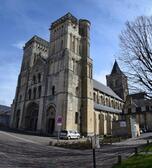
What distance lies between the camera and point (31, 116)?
4691cm

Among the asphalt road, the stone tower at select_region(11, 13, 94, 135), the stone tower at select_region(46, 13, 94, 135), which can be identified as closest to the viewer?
the asphalt road

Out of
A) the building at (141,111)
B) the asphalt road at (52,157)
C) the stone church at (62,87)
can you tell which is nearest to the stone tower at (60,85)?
the stone church at (62,87)

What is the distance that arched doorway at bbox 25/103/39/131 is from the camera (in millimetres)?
45656

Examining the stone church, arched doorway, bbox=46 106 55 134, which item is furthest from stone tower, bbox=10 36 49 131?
arched doorway, bbox=46 106 55 134

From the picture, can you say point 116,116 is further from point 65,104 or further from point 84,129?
point 65,104

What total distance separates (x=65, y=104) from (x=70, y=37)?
53.7ft

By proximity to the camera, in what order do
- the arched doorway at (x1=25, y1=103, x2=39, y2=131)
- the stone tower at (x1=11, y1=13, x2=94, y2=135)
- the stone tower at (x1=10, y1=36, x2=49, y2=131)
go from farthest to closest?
the arched doorway at (x1=25, y1=103, x2=39, y2=131)
the stone tower at (x1=10, y1=36, x2=49, y2=131)
the stone tower at (x1=11, y1=13, x2=94, y2=135)

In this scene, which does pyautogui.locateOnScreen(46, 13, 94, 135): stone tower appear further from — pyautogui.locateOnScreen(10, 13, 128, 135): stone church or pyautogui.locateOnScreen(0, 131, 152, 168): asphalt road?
pyautogui.locateOnScreen(0, 131, 152, 168): asphalt road

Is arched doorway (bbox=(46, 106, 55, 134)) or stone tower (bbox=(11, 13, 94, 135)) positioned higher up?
stone tower (bbox=(11, 13, 94, 135))

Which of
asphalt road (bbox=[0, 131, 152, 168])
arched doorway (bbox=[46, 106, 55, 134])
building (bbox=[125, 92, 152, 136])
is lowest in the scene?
asphalt road (bbox=[0, 131, 152, 168])

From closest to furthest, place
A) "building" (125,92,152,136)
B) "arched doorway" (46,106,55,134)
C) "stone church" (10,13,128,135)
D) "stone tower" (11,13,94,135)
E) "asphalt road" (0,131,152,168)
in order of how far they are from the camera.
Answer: "asphalt road" (0,131,152,168)
"stone tower" (11,13,94,135)
"stone church" (10,13,128,135)
"arched doorway" (46,106,55,134)
"building" (125,92,152,136)

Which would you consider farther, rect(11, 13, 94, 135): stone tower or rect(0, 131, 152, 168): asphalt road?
rect(11, 13, 94, 135): stone tower

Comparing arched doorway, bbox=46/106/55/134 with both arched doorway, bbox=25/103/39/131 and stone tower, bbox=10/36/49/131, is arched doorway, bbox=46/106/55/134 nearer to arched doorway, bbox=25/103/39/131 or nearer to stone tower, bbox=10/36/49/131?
stone tower, bbox=10/36/49/131

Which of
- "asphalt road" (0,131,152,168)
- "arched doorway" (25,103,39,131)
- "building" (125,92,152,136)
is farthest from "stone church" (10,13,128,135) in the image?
"asphalt road" (0,131,152,168)
